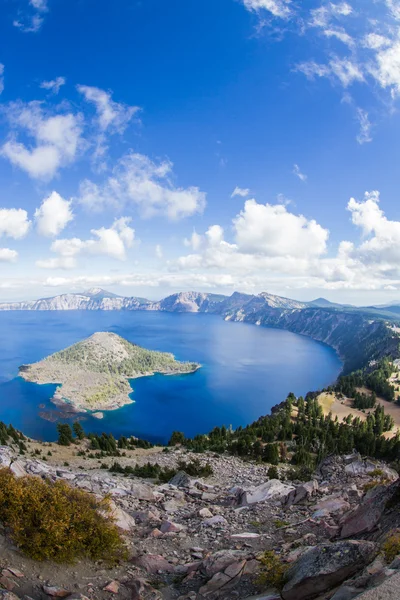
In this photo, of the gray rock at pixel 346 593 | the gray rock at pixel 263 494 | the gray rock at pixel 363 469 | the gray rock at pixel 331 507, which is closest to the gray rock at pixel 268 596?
the gray rock at pixel 346 593

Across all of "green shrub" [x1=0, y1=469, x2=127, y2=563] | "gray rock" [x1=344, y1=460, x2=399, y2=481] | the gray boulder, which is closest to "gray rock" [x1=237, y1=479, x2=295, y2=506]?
"gray rock" [x1=344, y1=460, x2=399, y2=481]

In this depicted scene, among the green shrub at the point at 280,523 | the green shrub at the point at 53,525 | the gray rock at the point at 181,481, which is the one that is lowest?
the gray rock at the point at 181,481

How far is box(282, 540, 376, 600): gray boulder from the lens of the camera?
9.89 m

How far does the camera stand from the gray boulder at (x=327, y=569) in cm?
989

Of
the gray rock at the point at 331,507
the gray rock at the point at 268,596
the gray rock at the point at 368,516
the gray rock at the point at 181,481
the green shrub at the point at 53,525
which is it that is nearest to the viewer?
the gray rock at the point at 268,596

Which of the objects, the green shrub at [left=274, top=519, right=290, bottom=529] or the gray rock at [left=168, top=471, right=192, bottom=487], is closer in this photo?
the green shrub at [left=274, top=519, right=290, bottom=529]

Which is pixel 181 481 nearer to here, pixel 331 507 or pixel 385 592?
pixel 331 507

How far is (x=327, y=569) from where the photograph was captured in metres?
9.98

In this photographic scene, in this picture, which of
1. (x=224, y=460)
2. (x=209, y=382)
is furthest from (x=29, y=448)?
(x=209, y=382)

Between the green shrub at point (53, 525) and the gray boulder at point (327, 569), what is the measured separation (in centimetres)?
810

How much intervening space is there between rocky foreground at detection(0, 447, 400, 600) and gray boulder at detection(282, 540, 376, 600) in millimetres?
29

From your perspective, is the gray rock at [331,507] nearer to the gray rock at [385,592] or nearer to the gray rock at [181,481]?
the gray rock at [385,592]

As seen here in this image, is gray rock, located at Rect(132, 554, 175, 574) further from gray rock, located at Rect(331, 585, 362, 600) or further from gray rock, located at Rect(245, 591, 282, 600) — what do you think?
gray rock, located at Rect(331, 585, 362, 600)

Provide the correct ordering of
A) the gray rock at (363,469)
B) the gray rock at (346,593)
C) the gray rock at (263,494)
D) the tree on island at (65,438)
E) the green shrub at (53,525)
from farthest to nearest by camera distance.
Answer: the tree on island at (65,438) < the gray rock at (363,469) < the gray rock at (263,494) < the green shrub at (53,525) < the gray rock at (346,593)
